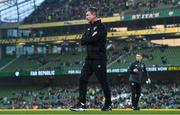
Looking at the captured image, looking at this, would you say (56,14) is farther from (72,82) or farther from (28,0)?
(72,82)

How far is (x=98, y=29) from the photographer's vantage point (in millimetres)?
11758

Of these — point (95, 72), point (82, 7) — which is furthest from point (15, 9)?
point (95, 72)

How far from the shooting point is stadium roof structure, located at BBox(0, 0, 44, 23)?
51.2 metres

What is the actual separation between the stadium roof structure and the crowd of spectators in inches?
21.2

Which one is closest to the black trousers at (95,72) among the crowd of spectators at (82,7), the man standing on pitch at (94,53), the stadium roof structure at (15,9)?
the man standing on pitch at (94,53)

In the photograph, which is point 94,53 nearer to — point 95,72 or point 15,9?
point 95,72

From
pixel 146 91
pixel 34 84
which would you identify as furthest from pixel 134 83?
pixel 34 84

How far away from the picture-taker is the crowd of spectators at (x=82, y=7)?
45.6 meters

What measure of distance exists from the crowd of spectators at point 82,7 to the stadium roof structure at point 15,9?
54cm

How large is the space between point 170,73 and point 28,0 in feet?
54.8

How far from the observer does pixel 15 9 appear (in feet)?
168

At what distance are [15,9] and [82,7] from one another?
6556mm

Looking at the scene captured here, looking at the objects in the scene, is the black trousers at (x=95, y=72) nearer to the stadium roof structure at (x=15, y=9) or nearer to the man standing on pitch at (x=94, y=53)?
the man standing on pitch at (x=94, y=53)

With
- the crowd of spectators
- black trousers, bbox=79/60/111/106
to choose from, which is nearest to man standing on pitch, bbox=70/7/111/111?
black trousers, bbox=79/60/111/106
